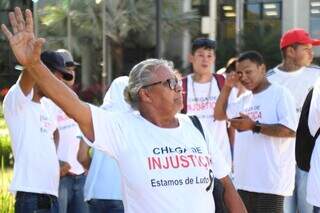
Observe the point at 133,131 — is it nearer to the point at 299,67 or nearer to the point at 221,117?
the point at 221,117

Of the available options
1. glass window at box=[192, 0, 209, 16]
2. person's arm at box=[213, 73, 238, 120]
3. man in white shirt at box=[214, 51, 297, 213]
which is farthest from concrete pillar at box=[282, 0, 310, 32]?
man in white shirt at box=[214, 51, 297, 213]

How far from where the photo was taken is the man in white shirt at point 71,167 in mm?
5156

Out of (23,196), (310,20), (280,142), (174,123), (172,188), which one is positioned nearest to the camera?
(172,188)

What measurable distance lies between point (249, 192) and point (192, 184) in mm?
2451

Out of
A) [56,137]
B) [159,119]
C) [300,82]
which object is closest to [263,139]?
[300,82]

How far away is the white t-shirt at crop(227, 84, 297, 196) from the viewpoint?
5.46m

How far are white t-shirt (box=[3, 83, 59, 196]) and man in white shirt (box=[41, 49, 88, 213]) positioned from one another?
0.69 m

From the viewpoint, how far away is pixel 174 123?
3.48 m

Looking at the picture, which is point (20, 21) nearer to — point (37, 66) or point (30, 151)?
point (37, 66)

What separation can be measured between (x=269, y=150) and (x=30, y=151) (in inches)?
78.7

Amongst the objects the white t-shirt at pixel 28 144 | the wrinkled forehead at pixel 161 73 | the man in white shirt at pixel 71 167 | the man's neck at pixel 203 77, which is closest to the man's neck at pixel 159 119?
the wrinkled forehead at pixel 161 73

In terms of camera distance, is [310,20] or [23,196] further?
[310,20]

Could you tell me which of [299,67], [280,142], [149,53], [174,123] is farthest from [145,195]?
[149,53]

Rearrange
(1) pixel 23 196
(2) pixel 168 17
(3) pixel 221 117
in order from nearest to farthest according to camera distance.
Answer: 1. (1) pixel 23 196
2. (3) pixel 221 117
3. (2) pixel 168 17
